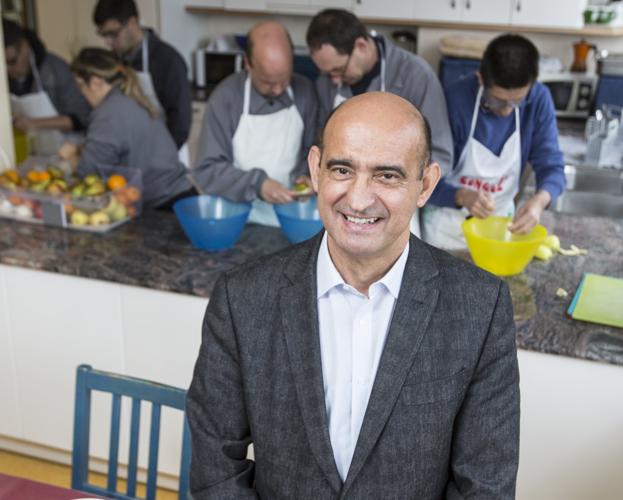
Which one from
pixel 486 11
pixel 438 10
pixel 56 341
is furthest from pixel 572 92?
pixel 56 341

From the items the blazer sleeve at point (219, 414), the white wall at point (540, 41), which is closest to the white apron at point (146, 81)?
the white wall at point (540, 41)

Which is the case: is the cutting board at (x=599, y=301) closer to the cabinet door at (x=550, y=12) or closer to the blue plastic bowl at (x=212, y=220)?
the blue plastic bowl at (x=212, y=220)

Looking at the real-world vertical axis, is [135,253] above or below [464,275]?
below

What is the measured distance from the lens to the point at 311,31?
2.23 m

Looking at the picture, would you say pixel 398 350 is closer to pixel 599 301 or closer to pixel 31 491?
pixel 31 491

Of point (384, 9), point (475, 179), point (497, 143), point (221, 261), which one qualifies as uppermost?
point (384, 9)

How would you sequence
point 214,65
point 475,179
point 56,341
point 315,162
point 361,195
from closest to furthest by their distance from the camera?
point 361,195 < point 315,162 < point 56,341 < point 475,179 < point 214,65

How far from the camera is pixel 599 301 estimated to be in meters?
1.93

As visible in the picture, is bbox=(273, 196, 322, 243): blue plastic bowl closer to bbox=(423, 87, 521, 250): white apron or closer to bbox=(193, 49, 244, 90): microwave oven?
bbox=(423, 87, 521, 250): white apron

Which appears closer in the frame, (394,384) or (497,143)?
(394,384)

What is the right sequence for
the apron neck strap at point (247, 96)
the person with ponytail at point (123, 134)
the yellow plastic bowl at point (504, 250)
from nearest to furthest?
the yellow plastic bowl at point (504, 250) < the apron neck strap at point (247, 96) < the person with ponytail at point (123, 134)

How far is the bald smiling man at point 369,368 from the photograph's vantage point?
1.18m

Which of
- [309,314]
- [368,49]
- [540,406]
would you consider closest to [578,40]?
[368,49]

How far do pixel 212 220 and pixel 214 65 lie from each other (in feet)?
9.23
